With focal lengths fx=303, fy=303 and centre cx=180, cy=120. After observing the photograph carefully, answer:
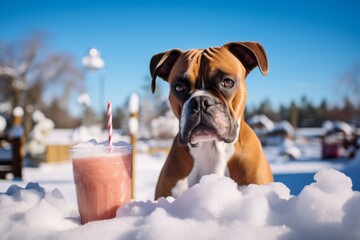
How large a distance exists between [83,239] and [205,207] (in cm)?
28

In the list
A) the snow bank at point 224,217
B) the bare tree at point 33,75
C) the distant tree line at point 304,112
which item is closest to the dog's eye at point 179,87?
the snow bank at point 224,217

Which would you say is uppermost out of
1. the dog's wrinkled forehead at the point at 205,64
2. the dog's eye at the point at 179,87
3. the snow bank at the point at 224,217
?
the dog's wrinkled forehead at the point at 205,64

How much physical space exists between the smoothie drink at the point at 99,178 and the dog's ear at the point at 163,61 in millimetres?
709

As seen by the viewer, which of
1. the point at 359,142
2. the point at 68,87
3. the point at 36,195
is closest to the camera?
the point at 36,195

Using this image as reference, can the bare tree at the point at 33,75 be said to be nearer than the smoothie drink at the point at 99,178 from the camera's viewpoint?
No

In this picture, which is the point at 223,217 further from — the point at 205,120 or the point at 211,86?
the point at 211,86

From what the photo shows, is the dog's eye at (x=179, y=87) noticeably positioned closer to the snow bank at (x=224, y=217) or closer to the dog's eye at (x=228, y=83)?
the dog's eye at (x=228, y=83)

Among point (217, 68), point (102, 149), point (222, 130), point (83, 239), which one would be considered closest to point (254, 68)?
point (217, 68)

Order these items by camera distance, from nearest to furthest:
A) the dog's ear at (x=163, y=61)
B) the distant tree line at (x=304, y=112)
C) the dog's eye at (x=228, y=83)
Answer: the dog's eye at (x=228, y=83)
the dog's ear at (x=163, y=61)
the distant tree line at (x=304, y=112)

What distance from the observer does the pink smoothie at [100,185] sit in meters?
0.94

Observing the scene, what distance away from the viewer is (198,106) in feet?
4.28

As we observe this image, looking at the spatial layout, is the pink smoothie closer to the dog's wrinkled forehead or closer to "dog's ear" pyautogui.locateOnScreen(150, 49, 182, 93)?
the dog's wrinkled forehead

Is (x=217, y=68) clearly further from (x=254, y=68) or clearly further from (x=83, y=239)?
(x=83, y=239)

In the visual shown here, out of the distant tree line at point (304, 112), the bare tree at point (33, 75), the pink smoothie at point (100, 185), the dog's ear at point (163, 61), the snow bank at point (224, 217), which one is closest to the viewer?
the snow bank at point (224, 217)
